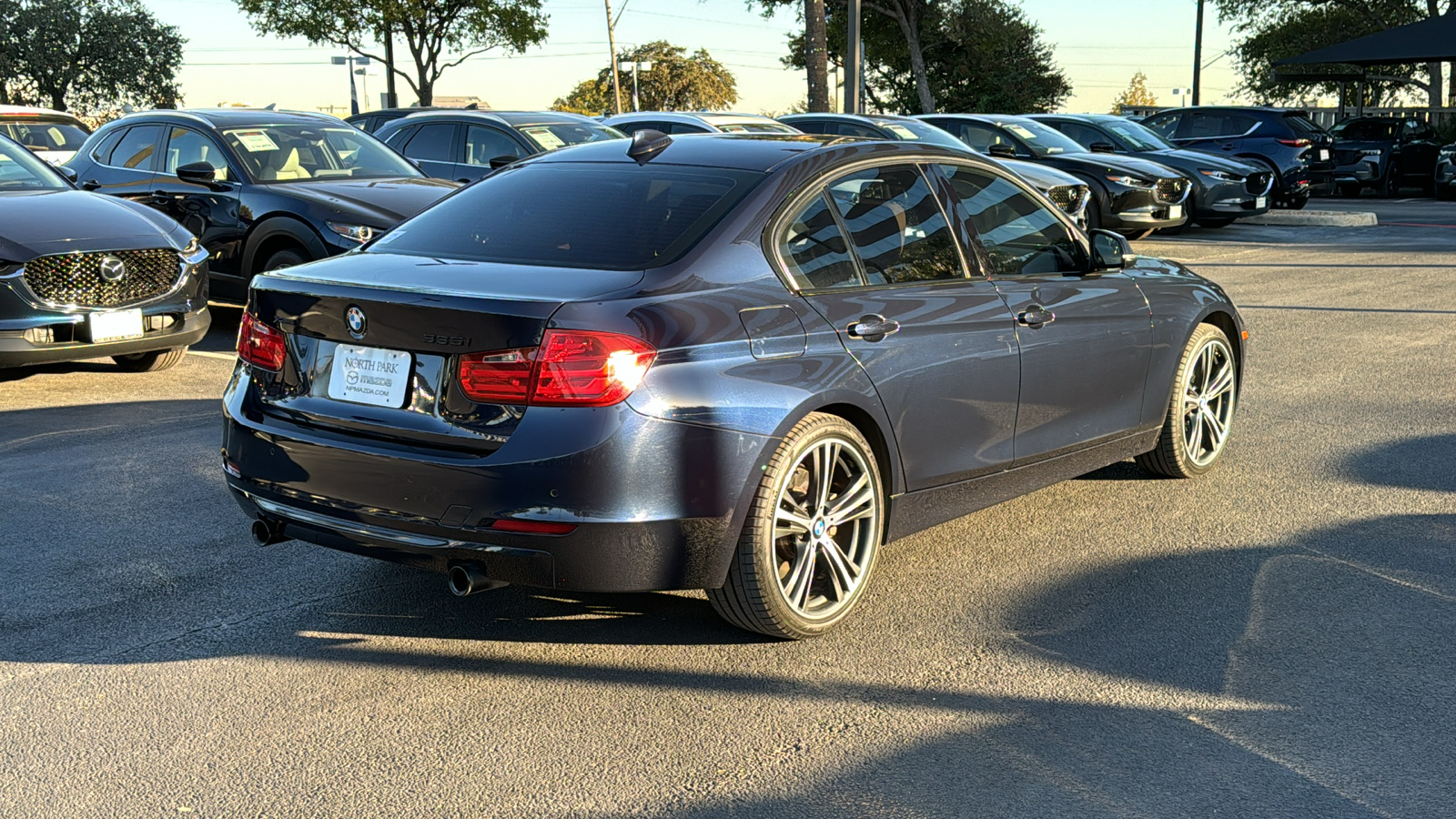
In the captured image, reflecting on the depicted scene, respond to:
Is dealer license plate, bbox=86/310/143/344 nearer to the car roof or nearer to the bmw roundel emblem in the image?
the car roof

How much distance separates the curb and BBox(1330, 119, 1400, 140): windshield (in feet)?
22.5

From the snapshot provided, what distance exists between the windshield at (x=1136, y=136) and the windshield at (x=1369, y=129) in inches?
331

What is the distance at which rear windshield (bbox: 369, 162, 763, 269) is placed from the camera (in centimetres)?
437

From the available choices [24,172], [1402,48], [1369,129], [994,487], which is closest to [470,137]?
[24,172]

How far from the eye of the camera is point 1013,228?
18.0 ft

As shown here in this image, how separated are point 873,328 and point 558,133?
11.0 m

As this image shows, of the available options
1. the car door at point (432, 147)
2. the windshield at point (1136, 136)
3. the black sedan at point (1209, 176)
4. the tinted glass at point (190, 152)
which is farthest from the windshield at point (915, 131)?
the tinted glass at point (190, 152)

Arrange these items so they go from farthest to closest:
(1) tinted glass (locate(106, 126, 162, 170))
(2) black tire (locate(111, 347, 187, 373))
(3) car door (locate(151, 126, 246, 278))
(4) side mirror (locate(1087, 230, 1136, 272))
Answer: (1) tinted glass (locate(106, 126, 162, 170))
(3) car door (locate(151, 126, 246, 278))
(2) black tire (locate(111, 347, 187, 373))
(4) side mirror (locate(1087, 230, 1136, 272))

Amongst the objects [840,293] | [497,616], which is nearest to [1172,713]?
[840,293]

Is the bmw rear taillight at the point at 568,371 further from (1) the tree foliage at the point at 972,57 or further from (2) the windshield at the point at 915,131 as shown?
(1) the tree foliage at the point at 972,57

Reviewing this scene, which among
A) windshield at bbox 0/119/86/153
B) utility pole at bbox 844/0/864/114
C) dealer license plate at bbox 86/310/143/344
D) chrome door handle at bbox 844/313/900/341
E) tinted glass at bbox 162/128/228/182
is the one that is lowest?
dealer license plate at bbox 86/310/143/344

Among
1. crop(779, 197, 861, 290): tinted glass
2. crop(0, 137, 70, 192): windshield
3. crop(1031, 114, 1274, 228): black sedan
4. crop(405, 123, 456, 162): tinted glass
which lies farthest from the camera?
crop(1031, 114, 1274, 228): black sedan

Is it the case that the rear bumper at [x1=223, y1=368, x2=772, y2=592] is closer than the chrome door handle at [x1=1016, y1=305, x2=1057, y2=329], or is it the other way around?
the rear bumper at [x1=223, y1=368, x2=772, y2=592]

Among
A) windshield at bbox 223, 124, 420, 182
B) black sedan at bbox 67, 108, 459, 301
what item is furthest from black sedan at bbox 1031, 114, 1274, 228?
black sedan at bbox 67, 108, 459, 301
